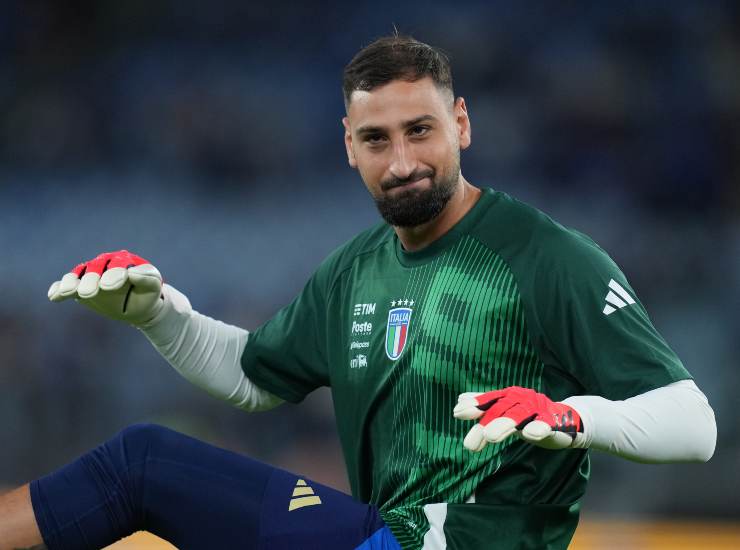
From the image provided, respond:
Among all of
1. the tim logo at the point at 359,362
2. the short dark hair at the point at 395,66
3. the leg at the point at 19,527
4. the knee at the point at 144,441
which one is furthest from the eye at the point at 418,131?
the leg at the point at 19,527

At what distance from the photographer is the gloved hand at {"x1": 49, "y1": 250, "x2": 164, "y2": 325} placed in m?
2.34

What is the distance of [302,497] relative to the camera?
2088 millimetres

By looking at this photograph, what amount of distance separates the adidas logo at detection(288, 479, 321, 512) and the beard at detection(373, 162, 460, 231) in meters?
0.59

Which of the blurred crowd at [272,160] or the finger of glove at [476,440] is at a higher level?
the blurred crowd at [272,160]

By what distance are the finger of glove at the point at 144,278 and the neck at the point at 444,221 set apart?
56 centimetres

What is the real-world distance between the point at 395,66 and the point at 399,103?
3.5 inches

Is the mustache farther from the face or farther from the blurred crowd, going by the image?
the blurred crowd

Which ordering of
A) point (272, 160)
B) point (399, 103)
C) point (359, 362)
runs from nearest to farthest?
1. point (399, 103)
2. point (359, 362)
3. point (272, 160)

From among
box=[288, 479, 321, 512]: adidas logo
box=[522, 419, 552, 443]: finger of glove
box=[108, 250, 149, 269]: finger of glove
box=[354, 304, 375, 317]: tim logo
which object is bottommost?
box=[288, 479, 321, 512]: adidas logo

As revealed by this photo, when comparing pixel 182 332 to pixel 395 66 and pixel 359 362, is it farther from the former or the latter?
pixel 395 66

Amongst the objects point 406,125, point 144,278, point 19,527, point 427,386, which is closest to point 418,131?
point 406,125

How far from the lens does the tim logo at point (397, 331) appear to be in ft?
7.52

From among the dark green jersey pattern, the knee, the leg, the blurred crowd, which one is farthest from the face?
the blurred crowd

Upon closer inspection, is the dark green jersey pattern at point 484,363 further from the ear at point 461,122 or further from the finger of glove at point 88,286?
the finger of glove at point 88,286
